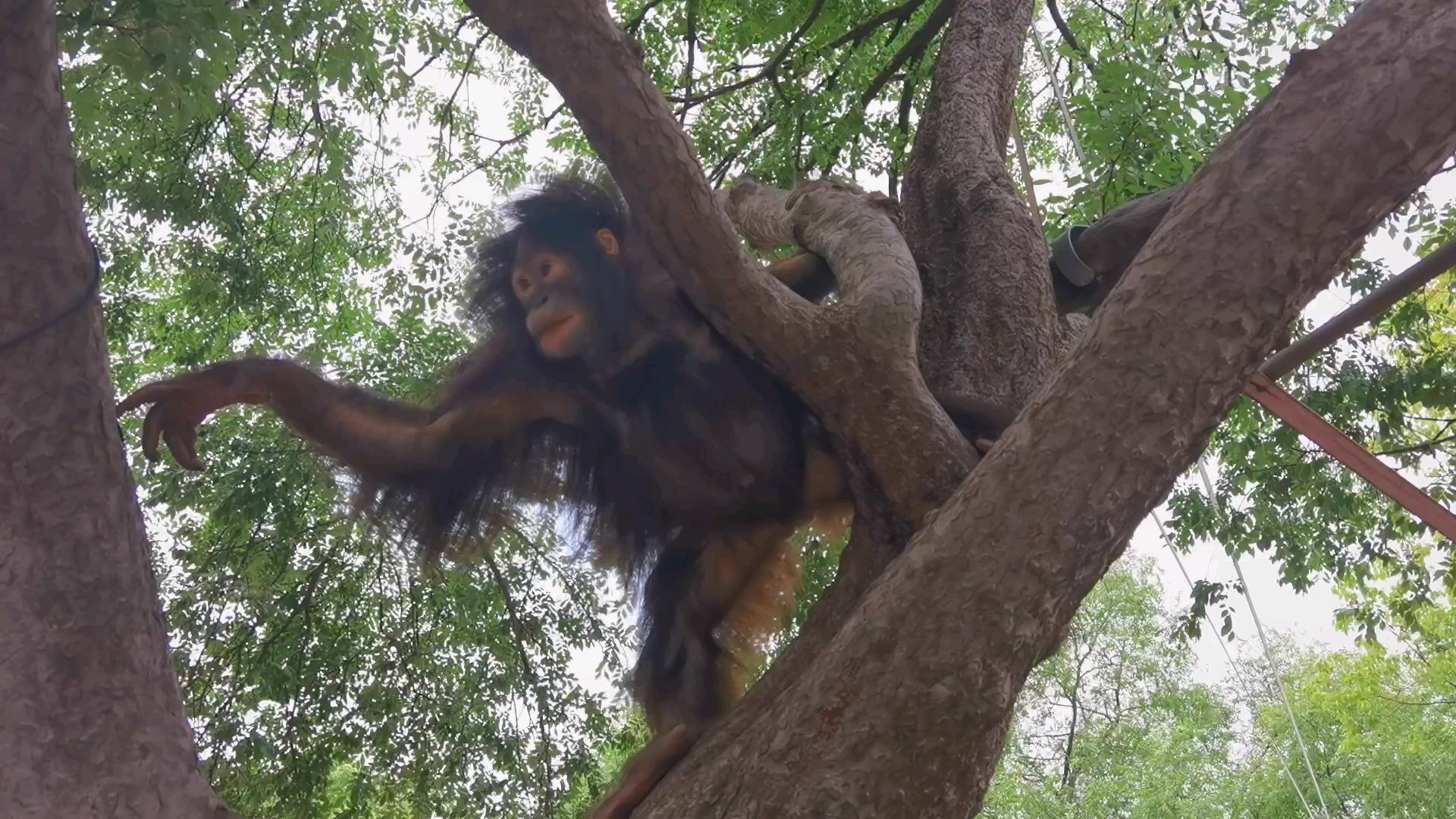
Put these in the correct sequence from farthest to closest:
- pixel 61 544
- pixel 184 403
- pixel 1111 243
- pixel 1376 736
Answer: pixel 1376 736 < pixel 1111 243 < pixel 184 403 < pixel 61 544

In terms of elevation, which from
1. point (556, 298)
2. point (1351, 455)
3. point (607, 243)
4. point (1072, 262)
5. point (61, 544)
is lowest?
point (61, 544)

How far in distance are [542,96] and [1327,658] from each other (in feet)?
32.9

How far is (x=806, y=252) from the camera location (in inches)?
119

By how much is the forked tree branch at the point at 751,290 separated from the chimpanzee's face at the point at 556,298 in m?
0.73

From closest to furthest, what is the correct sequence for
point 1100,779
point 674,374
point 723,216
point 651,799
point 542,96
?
point 651,799, point 723,216, point 674,374, point 542,96, point 1100,779

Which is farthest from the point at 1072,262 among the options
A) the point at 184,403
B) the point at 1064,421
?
the point at 184,403

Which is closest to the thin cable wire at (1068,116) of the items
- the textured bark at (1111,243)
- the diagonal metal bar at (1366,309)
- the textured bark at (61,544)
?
the textured bark at (1111,243)

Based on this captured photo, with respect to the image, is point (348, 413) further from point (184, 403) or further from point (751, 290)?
point (751, 290)

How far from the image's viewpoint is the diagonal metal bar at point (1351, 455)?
1.98 meters

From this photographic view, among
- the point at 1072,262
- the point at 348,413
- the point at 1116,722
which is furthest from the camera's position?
the point at 1116,722

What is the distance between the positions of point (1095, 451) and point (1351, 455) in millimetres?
711

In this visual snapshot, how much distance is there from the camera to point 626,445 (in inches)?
112

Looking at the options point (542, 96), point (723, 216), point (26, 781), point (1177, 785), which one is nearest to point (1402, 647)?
point (1177, 785)

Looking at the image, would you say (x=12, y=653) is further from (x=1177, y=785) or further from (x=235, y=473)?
(x=1177, y=785)
